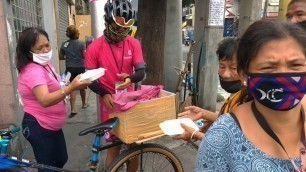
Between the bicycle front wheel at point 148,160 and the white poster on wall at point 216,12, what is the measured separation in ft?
11.4

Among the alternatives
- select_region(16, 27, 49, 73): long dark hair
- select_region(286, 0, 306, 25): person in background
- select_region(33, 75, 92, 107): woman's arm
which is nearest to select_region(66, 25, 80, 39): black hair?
select_region(16, 27, 49, 73): long dark hair

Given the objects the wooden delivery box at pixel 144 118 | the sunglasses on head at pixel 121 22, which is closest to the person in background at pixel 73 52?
the sunglasses on head at pixel 121 22

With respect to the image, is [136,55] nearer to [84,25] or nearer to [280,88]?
[280,88]

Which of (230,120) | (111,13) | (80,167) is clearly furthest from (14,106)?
(230,120)

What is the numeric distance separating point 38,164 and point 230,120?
6.63 ft

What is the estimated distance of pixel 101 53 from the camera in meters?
2.90

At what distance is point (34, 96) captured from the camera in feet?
8.84

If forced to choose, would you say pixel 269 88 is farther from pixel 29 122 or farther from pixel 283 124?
pixel 29 122

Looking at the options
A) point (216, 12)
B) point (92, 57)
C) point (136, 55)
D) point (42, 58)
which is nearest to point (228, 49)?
point (136, 55)

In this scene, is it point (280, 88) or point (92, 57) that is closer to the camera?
point (280, 88)

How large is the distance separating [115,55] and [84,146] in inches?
94.7

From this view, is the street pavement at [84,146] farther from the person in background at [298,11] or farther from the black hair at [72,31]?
the person in background at [298,11]

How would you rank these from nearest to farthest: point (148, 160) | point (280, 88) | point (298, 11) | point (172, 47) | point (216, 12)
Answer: point (280, 88) < point (298, 11) < point (148, 160) < point (216, 12) < point (172, 47)

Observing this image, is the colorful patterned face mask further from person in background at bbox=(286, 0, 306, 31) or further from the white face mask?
the white face mask
